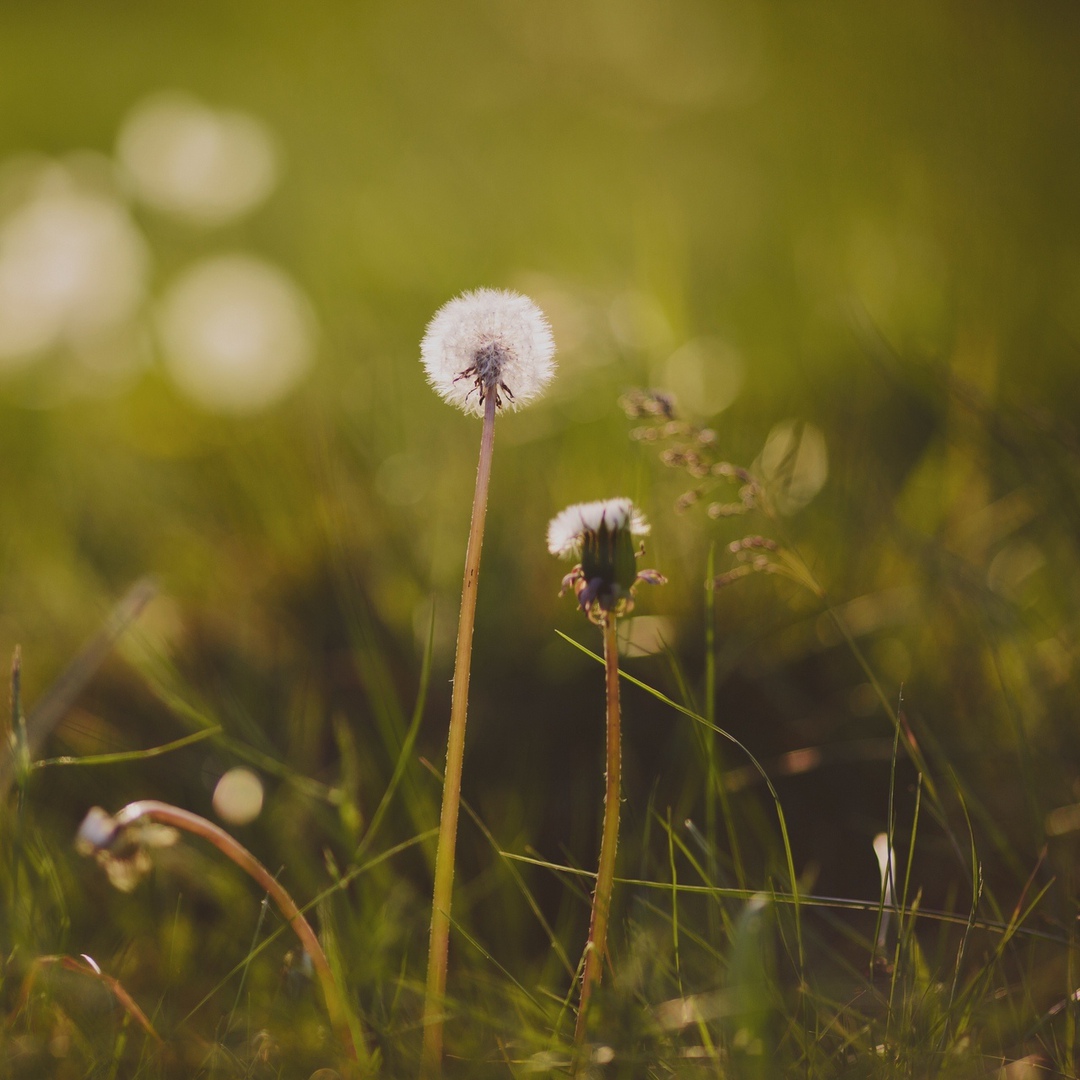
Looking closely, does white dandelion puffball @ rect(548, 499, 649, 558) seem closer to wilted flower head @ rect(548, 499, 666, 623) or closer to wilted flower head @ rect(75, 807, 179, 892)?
wilted flower head @ rect(548, 499, 666, 623)

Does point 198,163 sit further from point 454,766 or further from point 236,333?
point 454,766

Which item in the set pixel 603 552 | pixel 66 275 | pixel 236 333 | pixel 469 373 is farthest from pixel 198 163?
pixel 603 552

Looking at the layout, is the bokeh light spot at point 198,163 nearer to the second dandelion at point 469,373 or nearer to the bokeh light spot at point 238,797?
the bokeh light spot at point 238,797

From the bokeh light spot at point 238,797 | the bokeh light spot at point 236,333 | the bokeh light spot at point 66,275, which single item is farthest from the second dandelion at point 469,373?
the bokeh light spot at point 66,275

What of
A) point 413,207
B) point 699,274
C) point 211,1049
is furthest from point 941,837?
point 413,207

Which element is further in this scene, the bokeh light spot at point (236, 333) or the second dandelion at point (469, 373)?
the bokeh light spot at point (236, 333)

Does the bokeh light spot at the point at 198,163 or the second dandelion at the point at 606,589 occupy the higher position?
the bokeh light spot at the point at 198,163

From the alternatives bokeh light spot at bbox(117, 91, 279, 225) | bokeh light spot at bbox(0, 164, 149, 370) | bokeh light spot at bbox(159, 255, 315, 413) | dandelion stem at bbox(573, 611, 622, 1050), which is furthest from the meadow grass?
bokeh light spot at bbox(117, 91, 279, 225)

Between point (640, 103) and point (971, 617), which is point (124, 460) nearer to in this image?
point (971, 617)
